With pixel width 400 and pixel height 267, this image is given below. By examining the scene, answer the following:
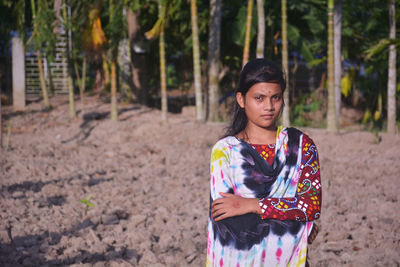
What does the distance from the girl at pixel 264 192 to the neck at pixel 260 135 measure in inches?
1.4

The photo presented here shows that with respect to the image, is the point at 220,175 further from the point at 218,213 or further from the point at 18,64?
the point at 18,64

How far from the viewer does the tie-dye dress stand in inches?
66.6

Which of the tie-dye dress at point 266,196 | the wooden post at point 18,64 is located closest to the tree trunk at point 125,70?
the wooden post at point 18,64

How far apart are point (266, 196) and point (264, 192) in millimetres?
22

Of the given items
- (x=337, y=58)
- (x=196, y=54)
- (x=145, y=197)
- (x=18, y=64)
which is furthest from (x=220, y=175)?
(x=18, y=64)

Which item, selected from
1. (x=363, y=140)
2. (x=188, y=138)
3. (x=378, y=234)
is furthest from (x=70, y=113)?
(x=378, y=234)

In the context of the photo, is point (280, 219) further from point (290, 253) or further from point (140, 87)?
point (140, 87)

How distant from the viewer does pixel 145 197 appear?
17.6ft

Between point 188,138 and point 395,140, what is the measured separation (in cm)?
431

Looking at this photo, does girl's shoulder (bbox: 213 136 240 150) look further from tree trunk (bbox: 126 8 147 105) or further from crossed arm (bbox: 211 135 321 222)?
tree trunk (bbox: 126 8 147 105)

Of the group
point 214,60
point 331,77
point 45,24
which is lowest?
point 331,77

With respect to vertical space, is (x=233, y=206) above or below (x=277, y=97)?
below

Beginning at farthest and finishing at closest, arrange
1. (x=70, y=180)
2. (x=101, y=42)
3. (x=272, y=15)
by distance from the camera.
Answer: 1. (x=272, y=15)
2. (x=101, y=42)
3. (x=70, y=180)

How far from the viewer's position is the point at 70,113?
11.4 metres
